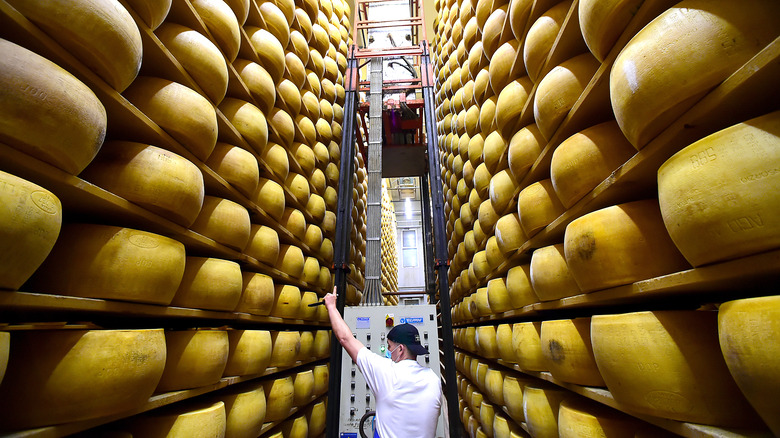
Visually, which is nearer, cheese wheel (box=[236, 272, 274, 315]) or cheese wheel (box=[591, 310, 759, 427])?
cheese wheel (box=[591, 310, 759, 427])

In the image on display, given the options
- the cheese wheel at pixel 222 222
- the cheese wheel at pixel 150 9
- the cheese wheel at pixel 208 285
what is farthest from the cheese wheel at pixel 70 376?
the cheese wheel at pixel 150 9

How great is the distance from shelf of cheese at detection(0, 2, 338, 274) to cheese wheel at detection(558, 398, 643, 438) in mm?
1950

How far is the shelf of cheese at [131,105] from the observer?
99cm

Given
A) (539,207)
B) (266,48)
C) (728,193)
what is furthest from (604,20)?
(266,48)

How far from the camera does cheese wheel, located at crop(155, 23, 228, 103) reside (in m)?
1.70

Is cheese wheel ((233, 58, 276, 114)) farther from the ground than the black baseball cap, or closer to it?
farther from the ground

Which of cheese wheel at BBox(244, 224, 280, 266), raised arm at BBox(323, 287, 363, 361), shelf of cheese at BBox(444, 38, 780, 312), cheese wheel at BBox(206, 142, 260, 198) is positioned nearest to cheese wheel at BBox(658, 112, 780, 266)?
shelf of cheese at BBox(444, 38, 780, 312)

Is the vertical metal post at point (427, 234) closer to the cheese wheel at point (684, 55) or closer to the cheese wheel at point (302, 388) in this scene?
the cheese wheel at point (302, 388)

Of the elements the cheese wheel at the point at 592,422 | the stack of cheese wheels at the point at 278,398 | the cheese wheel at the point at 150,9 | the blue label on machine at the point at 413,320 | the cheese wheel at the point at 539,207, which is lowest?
the stack of cheese wheels at the point at 278,398

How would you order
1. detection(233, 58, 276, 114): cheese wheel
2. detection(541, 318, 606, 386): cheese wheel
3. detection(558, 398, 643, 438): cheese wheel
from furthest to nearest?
detection(233, 58, 276, 114): cheese wheel, detection(541, 318, 606, 386): cheese wheel, detection(558, 398, 643, 438): cheese wheel

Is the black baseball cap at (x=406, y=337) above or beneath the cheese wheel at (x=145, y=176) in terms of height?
beneath

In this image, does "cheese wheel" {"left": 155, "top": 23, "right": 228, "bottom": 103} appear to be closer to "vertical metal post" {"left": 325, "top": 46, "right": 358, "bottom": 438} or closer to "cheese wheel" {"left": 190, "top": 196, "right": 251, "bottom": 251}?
"cheese wheel" {"left": 190, "top": 196, "right": 251, "bottom": 251}

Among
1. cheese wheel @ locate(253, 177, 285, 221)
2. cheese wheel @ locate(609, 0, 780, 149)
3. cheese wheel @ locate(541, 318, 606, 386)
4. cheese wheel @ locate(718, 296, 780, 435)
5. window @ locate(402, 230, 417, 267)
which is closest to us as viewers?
cheese wheel @ locate(718, 296, 780, 435)

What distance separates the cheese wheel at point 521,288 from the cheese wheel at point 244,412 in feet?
5.26
